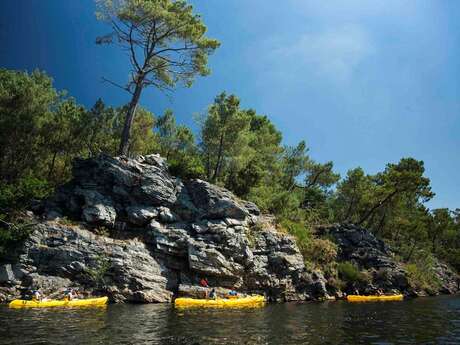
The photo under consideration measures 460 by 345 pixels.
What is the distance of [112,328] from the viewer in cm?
1638

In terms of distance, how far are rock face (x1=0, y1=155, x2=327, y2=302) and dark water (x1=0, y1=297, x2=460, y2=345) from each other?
4943 millimetres

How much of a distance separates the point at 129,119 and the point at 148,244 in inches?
521

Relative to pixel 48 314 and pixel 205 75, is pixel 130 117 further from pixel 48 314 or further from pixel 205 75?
pixel 48 314

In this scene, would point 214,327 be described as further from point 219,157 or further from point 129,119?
point 219,157

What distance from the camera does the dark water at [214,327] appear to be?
47.6ft

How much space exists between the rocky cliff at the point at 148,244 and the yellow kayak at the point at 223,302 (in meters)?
2.73

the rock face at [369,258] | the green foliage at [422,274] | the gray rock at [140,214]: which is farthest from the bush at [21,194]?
the green foliage at [422,274]

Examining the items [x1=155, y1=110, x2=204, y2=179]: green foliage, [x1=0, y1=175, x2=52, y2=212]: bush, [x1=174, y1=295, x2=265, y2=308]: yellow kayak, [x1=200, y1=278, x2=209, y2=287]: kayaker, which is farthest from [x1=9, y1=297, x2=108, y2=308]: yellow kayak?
[x1=155, y1=110, x2=204, y2=179]: green foliage

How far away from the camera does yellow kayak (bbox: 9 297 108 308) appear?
71.9ft

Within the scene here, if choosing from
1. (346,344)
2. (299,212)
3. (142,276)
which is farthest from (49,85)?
(346,344)

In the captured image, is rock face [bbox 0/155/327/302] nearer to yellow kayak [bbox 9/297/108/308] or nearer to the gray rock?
the gray rock

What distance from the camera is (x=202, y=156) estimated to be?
1859 inches

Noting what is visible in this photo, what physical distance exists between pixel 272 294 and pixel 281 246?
483 centimetres

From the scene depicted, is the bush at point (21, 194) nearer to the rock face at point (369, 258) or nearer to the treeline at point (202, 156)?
the treeline at point (202, 156)
